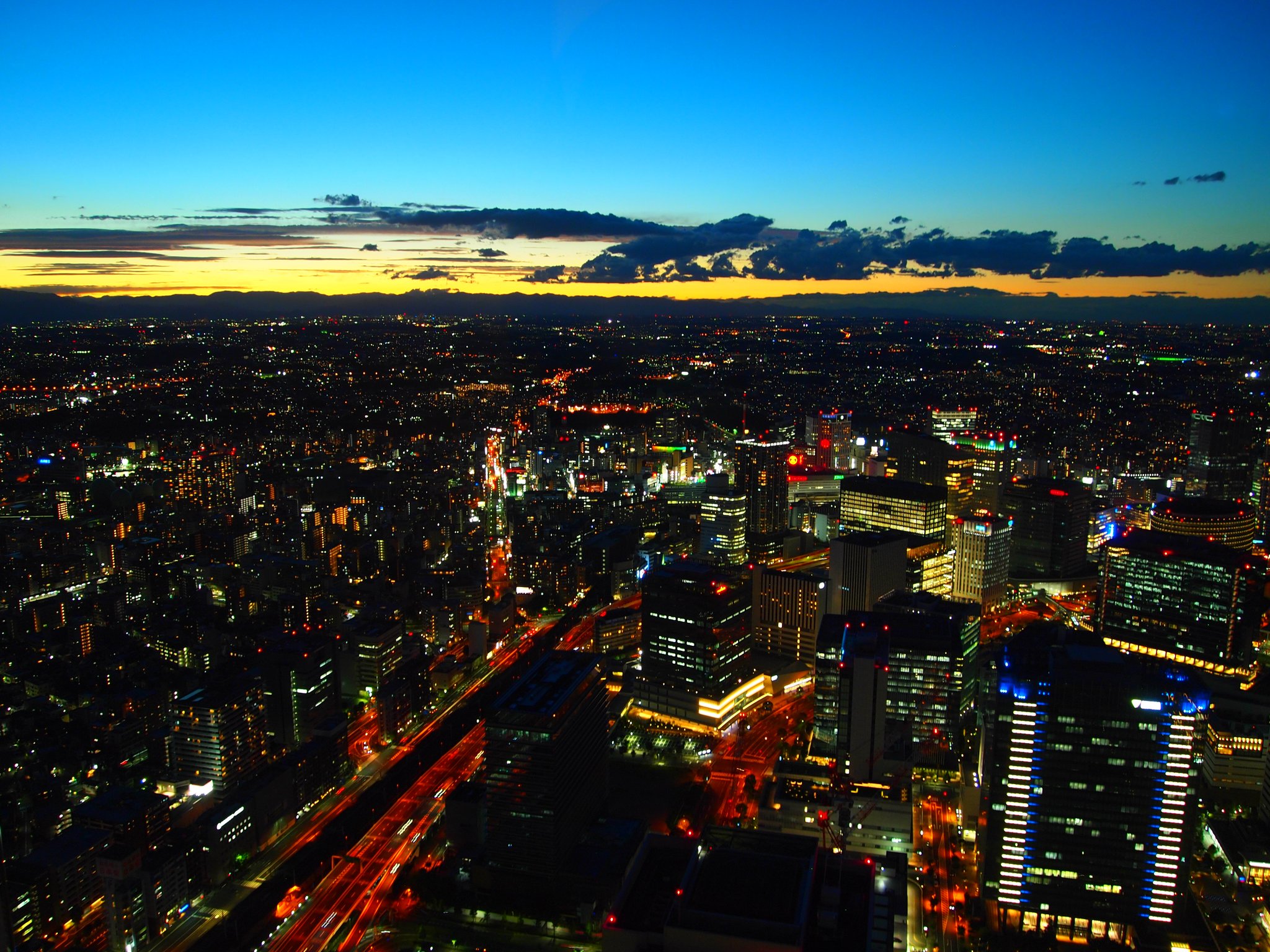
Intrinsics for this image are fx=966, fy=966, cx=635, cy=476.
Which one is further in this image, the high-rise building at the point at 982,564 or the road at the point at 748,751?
the high-rise building at the point at 982,564

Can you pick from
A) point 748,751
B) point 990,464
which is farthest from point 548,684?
point 990,464

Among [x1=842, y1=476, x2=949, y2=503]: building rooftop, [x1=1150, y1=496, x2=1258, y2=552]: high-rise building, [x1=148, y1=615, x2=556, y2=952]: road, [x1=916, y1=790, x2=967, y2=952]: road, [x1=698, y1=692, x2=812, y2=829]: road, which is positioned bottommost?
[x1=148, y1=615, x2=556, y2=952]: road

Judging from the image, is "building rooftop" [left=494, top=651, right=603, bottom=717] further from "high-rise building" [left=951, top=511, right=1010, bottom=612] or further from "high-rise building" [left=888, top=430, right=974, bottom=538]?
"high-rise building" [left=888, top=430, right=974, bottom=538]

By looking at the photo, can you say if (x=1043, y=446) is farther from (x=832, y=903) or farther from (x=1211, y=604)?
(x=832, y=903)

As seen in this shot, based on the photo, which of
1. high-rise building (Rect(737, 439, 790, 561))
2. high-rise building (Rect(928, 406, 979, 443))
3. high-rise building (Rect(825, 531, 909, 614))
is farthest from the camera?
high-rise building (Rect(928, 406, 979, 443))

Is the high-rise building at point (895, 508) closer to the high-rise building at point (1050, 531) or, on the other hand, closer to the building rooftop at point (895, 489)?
the building rooftop at point (895, 489)

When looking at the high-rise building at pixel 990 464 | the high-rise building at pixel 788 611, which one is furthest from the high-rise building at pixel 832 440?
the high-rise building at pixel 788 611

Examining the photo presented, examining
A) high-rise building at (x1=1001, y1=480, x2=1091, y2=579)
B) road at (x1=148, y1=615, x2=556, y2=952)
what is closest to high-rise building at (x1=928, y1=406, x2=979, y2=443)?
high-rise building at (x1=1001, y1=480, x2=1091, y2=579)
